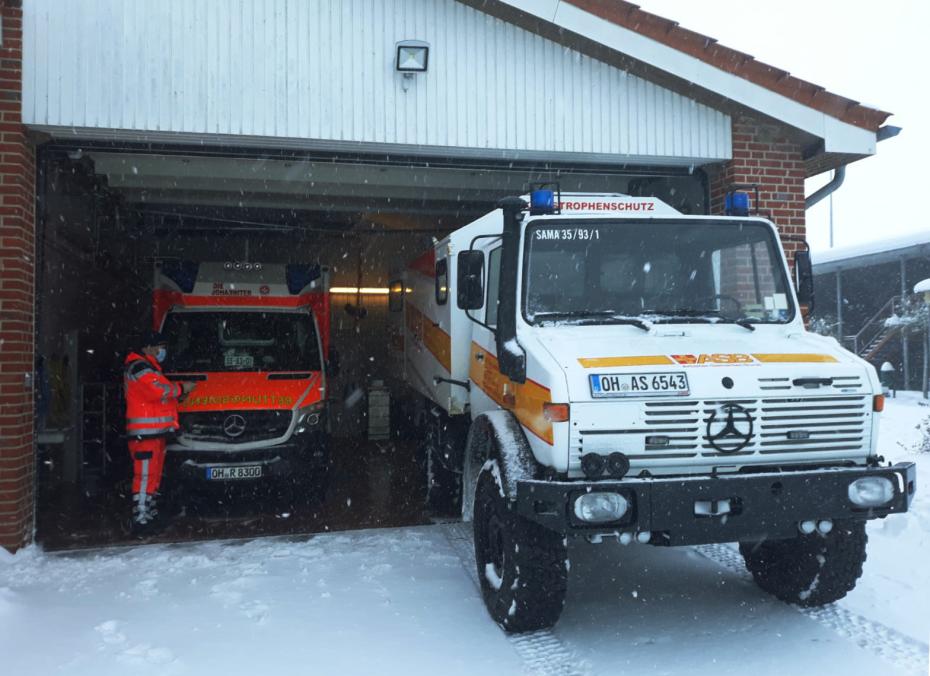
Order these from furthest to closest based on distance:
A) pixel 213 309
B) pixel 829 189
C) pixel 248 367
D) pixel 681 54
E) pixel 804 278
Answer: pixel 213 309, pixel 248 367, pixel 829 189, pixel 681 54, pixel 804 278

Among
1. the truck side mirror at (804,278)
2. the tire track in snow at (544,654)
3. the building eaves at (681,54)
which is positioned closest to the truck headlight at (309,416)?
the tire track in snow at (544,654)

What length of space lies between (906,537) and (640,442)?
331 centimetres

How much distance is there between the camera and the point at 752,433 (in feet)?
14.2

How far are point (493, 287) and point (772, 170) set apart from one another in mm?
3901

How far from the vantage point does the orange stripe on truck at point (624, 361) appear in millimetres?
4316

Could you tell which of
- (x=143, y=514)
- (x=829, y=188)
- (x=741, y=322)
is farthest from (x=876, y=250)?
(x=143, y=514)

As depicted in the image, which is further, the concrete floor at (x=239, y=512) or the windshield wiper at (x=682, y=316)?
the concrete floor at (x=239, y=512)

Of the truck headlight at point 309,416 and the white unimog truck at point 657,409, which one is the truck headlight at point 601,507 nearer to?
the white unimog truck at point 657,409

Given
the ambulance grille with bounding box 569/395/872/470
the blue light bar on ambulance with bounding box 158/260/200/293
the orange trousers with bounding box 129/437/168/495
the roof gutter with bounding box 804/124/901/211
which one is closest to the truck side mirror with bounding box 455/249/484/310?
the ambulance grille with bounding box 569/395/872/470

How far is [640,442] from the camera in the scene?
4242 mm

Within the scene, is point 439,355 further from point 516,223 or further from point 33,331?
point 33,331

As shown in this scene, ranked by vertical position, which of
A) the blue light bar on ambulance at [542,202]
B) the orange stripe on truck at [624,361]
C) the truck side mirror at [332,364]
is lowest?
the truck side mirror at [332,364]

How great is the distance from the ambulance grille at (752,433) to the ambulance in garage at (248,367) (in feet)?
15.4

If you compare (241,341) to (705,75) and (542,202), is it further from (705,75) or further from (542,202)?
(705,75)
